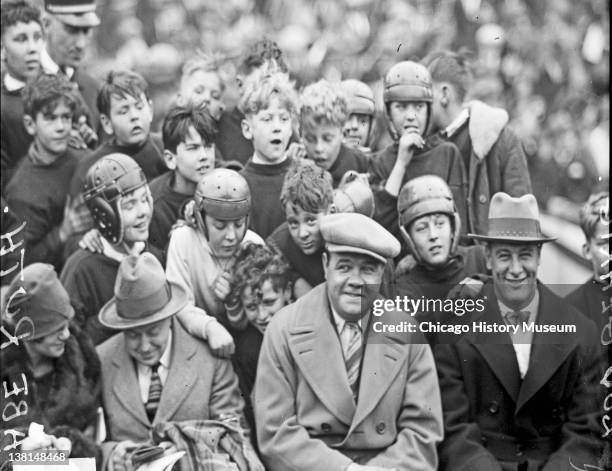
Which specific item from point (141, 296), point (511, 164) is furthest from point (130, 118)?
point (511, 164)

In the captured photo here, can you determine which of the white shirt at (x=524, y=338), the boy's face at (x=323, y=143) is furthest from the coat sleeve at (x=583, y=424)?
the boy's face at (x=323, y=143)

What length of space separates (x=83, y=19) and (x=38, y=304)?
3.81 feet

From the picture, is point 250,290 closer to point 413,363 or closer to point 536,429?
point 413,363

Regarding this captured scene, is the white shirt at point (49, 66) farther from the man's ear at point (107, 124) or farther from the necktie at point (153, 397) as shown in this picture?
the necktie at point (153, 397)

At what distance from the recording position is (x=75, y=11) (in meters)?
5.55

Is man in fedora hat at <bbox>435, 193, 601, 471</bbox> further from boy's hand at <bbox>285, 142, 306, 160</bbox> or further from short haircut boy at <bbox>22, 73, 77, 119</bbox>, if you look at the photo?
short haircut boy at <bbox>22, 73, 77, 119</bbox>

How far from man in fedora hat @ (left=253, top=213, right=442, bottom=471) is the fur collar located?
20.6 inches

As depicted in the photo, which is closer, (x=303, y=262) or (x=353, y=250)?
(x=353, y=250)

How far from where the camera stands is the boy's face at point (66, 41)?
5562 millimetres

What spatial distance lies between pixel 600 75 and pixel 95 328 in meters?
2.27

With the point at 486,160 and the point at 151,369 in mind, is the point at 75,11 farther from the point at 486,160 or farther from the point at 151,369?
the point at 486,160

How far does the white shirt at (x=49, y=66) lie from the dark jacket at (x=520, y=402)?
72.3 inches

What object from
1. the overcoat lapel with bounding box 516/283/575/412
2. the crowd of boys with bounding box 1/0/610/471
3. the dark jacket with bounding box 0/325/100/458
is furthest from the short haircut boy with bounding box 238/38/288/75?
the overcoat lapel with bounding box 516/283/575/412

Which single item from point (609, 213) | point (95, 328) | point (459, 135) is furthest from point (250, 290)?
point (609, 213)
